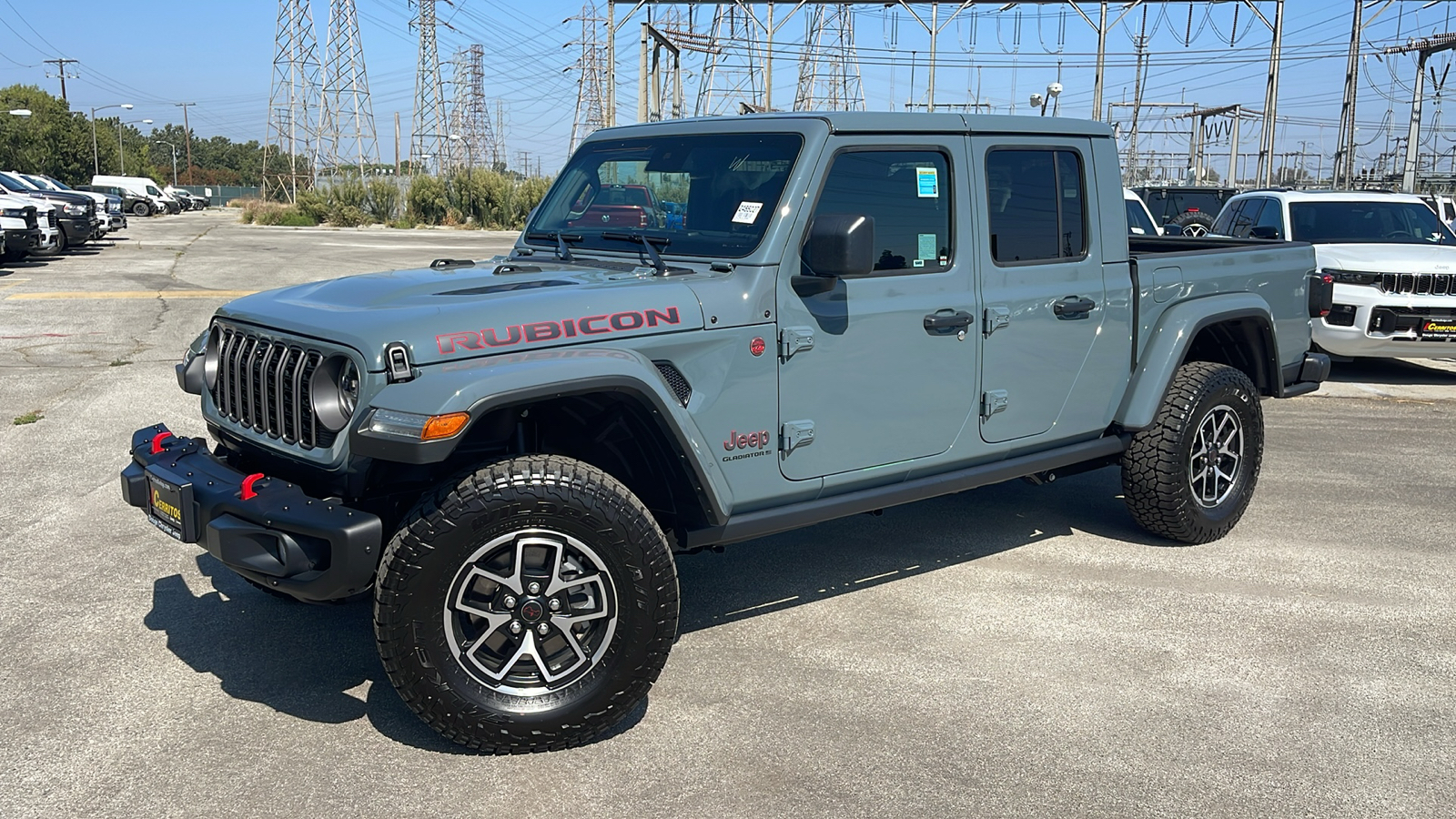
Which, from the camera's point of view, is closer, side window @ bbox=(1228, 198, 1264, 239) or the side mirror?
the side mirror

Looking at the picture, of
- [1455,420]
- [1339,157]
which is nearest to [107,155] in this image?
[1339,157]

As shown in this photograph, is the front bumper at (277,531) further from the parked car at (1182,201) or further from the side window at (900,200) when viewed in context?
the parked car at (1182,201)

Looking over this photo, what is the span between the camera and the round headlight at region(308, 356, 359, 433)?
3490mm

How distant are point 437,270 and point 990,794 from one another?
109 inches

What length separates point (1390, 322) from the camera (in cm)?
1026

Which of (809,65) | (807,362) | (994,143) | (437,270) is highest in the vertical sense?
(809,65)

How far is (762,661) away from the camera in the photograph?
14.2 ft

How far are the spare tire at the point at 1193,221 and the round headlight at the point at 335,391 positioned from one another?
17.7 m

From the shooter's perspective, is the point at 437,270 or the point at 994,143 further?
the point at 994,143

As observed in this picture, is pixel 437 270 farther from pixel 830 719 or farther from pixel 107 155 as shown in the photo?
pixel 107 155

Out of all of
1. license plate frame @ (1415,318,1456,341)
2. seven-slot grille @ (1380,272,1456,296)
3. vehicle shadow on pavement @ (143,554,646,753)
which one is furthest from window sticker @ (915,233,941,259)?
license plate frame @ (1415,318,1456,341)

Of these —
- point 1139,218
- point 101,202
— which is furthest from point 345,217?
point 1139,218

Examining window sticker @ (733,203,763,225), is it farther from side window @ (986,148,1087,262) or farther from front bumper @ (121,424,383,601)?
front bumper @ (121,424,383,601)

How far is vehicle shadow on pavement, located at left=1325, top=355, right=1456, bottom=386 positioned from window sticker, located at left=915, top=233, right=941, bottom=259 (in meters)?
8.03
